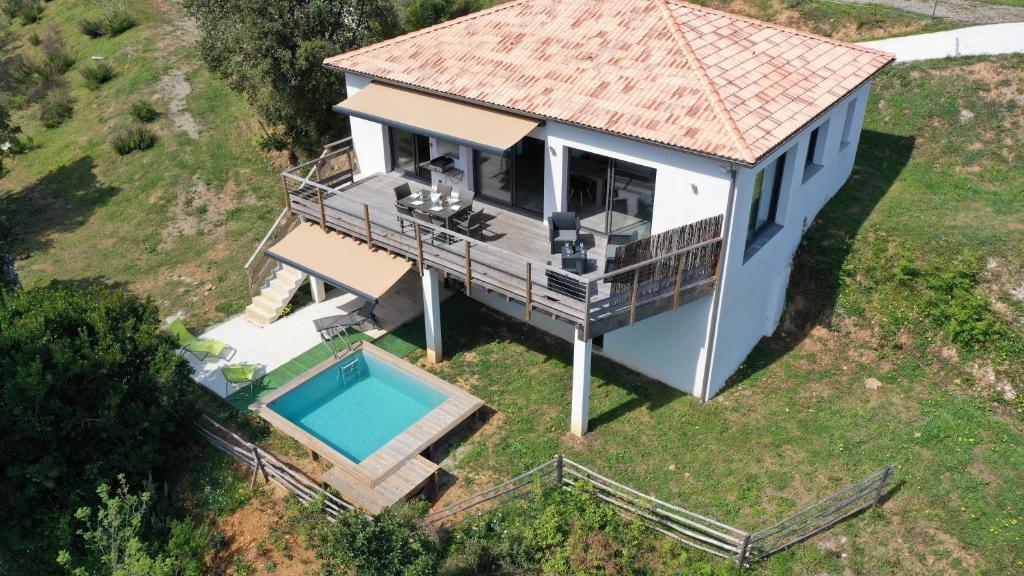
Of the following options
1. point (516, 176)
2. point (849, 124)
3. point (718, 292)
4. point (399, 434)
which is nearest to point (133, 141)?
point (516, 176)

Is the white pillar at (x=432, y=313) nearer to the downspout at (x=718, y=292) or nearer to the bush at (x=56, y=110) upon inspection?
the downspout at (x=718, y=292)

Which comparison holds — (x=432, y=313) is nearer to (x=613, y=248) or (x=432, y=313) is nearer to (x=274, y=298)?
(x=613, y=248)

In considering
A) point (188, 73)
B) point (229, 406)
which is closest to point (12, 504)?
point (229, 406)

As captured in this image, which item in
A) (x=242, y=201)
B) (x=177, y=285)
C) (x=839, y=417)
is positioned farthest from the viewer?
(x=242, y=201)

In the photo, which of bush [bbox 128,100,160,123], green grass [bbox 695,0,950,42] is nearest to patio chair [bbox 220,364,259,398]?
bush [bbox 128,100,160,123]

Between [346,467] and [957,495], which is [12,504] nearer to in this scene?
[346,467]
